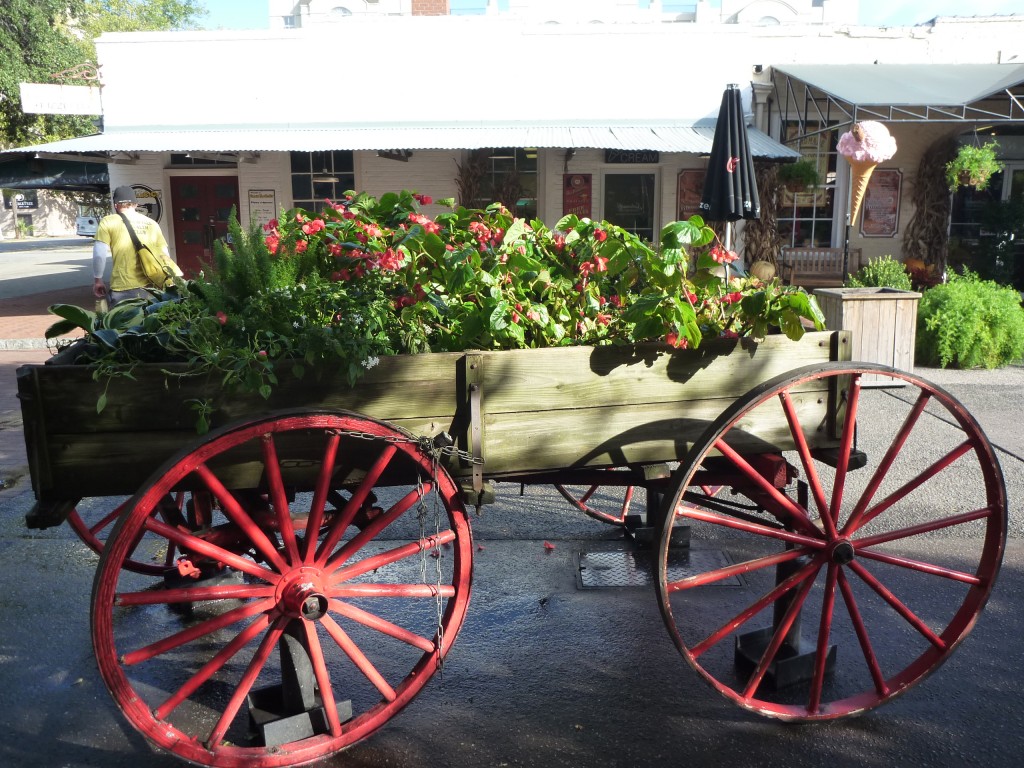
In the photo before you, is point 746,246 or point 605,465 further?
point 746,246

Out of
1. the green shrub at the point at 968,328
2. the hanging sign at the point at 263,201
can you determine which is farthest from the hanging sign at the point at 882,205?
the hanging sign at the point at 263,201

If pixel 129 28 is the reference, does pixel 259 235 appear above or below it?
below

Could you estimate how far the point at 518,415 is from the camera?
271 cm

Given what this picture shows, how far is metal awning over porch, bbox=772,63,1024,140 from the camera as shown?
10922mm

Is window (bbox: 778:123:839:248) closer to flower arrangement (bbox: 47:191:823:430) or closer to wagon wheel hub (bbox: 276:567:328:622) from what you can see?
flower arrangement (bbox: 47:191:823:430)

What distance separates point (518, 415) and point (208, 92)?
41.0 feet

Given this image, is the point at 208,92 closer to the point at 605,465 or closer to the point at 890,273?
the point at 890,273

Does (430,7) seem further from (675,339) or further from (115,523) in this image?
(115,523)

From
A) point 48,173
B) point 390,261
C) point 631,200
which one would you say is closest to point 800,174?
point 631,200

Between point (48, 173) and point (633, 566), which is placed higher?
point (48, 173)

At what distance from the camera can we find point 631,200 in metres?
13.9

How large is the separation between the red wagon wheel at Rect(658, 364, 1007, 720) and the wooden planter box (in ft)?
13.1

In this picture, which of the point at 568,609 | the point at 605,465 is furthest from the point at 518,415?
the point at 568,609

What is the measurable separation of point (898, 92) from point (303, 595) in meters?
11.4
